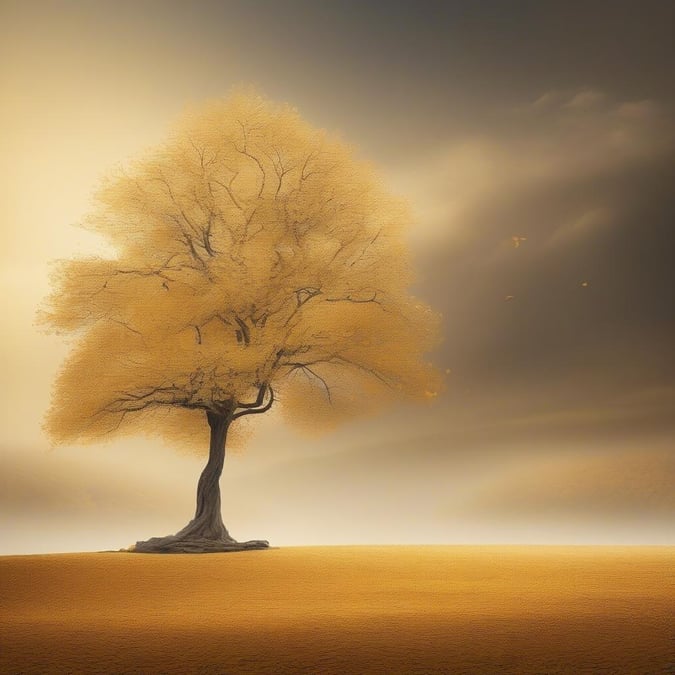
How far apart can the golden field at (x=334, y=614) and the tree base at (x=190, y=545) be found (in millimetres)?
1516

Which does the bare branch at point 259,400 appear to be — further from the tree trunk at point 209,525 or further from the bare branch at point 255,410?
the tree trunk at point 209,525

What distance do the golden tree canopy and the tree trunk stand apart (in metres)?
0.59

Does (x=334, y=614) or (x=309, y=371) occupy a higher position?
(x=309, y=371)

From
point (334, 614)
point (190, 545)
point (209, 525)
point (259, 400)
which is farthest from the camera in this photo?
point (259, 400)

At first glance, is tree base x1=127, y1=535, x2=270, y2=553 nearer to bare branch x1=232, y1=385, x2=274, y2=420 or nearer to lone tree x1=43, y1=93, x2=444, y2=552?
lone tree x1=43, y1=93, x2=444, y2=552

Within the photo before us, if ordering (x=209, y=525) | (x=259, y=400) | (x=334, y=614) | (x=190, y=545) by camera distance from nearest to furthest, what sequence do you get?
1. (x=334, y=614)
2. (x=190, y=545)
3. (x=209, y=525)
4. (x=259, y=400)

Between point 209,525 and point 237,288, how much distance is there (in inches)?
187

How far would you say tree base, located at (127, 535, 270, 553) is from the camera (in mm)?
14953

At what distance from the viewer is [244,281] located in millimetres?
15484

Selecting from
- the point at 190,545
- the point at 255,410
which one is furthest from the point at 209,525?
the point at 255,410

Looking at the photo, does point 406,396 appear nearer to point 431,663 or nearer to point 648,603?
point 648,603

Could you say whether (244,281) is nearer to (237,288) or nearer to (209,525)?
(237,288)

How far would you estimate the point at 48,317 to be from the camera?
51.5ft

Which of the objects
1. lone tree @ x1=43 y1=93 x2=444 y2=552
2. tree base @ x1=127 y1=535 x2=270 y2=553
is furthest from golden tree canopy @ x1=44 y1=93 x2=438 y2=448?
tree base @ x1=127 y1=535 x2=270 y2=553
